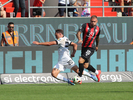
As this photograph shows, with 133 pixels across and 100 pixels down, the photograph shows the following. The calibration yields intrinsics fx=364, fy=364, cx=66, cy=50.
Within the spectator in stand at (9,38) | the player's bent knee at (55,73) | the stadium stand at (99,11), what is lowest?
the player's bent knee at (55,73)

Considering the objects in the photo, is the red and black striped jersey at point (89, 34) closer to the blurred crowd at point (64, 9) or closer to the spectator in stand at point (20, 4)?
the blurred crowd at point (64, 9)

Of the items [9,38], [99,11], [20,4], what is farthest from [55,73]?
[99,11]

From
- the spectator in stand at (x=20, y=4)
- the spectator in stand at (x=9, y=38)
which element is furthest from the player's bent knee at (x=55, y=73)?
the spectator in stand at (x=20, y=4)

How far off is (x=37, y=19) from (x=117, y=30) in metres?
3.28

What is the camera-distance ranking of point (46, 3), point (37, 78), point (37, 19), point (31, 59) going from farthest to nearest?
point (46, 3)
point (37, 19)
point (31, 59)
point (37, 78)

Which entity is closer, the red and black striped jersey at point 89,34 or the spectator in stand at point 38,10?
the red and black striped jersey at point 89,34

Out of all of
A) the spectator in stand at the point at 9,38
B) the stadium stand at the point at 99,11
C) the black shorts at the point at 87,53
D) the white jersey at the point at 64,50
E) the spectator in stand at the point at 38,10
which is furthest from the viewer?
the stadium stand at the point at 99,11

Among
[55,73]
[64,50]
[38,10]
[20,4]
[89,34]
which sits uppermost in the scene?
[20,4]

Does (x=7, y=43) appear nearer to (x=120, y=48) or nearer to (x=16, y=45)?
(x=16, y=45)

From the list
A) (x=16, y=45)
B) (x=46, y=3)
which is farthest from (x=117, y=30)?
(x=16, y=45)

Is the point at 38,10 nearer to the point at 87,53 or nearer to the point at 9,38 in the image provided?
the point at 9,38

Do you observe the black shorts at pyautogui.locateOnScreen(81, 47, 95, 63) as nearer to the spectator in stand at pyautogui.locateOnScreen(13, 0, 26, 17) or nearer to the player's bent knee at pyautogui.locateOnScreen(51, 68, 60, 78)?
the player's bent knee at pyautogui.locateOnScreen(51, 68, 60, 78)

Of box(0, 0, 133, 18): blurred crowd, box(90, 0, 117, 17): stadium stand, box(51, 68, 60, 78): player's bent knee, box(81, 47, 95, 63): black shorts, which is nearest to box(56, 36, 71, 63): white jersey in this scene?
box(51, 68, 60, 78): player's bent knee

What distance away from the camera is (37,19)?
1462 centimetres
